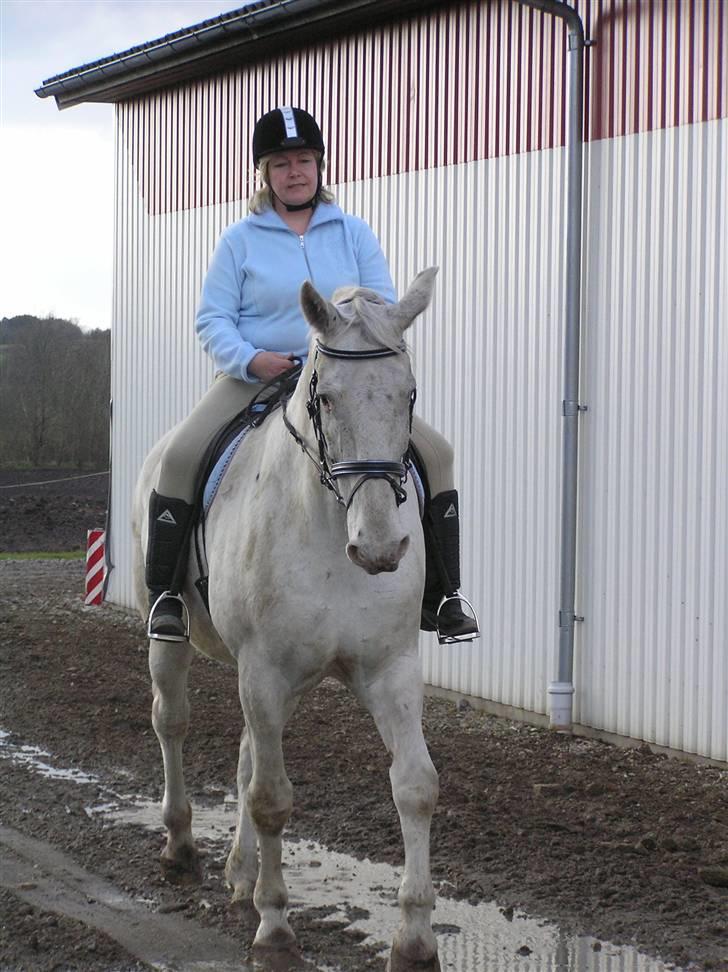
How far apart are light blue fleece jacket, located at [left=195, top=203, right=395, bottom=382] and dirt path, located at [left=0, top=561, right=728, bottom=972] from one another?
92.6 inches

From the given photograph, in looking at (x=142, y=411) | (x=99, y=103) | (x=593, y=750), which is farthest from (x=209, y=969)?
(x=99, y=103)

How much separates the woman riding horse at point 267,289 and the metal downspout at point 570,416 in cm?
354

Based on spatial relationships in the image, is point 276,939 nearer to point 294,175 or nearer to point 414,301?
point 414,301

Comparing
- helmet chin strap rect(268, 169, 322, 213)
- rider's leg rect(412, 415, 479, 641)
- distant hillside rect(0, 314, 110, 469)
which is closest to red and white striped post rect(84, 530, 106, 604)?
helmet chin strap rect(268, 169, 322, 213)

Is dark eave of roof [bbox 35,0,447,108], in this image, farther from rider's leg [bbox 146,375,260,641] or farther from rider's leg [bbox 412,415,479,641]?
rider's leg [bbox 412,415,479,641]

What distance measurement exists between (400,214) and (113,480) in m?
6.03

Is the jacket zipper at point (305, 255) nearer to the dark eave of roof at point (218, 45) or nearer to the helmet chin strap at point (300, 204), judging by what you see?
the helmet chin strap at point (300, 204)

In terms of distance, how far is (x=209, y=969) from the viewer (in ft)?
16.3

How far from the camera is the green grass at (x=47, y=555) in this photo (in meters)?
21.7

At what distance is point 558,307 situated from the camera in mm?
9547

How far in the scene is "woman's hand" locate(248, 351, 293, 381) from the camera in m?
5.59

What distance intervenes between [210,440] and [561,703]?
4235mm

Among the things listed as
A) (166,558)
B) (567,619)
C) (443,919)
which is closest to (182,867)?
(443,919)

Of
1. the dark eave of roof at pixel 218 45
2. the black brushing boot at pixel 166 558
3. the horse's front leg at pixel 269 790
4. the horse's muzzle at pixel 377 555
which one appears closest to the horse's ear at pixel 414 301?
the horse's muzzle at pixel 377 555
